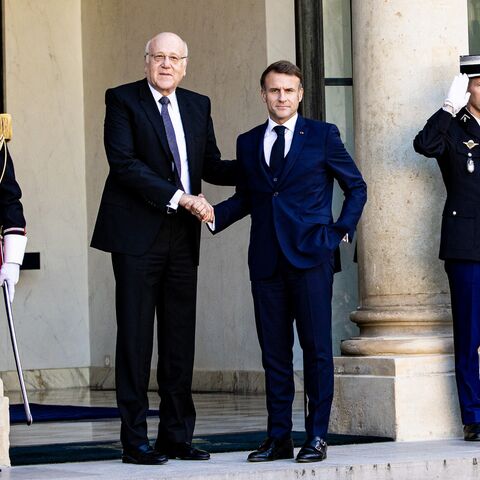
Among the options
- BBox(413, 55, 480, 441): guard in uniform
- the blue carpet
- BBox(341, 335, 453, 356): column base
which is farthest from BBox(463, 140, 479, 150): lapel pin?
the blue carpet

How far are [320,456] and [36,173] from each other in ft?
25.5

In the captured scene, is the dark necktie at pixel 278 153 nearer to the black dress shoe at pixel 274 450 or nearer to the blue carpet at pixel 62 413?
the black dress shoe at pixel 274 450

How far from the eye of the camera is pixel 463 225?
295 inches

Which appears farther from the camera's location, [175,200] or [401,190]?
[401,190]

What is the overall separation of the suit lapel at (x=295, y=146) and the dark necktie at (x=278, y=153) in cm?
3

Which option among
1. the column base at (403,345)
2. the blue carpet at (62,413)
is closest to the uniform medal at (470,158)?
the column base at (403,345)

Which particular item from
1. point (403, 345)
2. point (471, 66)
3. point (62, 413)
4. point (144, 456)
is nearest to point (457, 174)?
point (471, 66)

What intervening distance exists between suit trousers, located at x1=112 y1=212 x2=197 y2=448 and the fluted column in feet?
4.99

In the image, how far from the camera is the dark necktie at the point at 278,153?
666cm

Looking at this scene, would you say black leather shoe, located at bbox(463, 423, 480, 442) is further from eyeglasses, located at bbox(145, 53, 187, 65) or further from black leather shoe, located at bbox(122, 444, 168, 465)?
eyeglasses, located at bbox(145, 53, 187, 65)

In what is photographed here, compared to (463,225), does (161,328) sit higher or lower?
lower

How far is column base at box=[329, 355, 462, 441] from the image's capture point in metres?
7.57

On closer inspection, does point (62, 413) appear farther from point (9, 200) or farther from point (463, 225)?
point (9, 200)

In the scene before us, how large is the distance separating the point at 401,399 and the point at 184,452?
1.39 meters
